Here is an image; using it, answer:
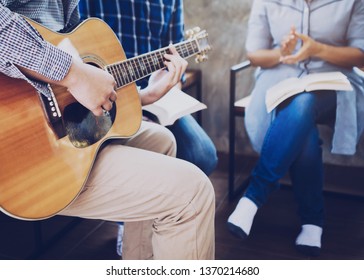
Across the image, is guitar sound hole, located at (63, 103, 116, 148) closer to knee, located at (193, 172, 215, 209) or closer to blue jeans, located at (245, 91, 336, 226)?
knee, located at (193, 172, 215, 209)

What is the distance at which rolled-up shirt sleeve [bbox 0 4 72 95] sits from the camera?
0.90 metres

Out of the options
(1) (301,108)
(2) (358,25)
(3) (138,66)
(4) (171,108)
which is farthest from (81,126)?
(2) (358,25)

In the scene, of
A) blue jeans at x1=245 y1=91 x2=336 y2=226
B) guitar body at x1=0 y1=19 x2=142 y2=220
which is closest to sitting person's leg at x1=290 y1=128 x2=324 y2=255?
blue jeans at x1=245 y1=91 x2=336 y2=226

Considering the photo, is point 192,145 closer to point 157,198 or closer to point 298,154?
point 298,154

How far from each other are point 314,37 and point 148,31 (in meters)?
0.65

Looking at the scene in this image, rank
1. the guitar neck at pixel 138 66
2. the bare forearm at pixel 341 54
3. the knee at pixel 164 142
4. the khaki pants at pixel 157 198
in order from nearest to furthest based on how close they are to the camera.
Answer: the khaki pants at pixel 157 198 < the guitar neck at pixel 138 66 < the knee at pixel 164 142 < the bare forearm at pixel 341 54

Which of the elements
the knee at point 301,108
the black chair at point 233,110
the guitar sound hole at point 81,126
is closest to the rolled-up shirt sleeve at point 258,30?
the black chair at point 233,110

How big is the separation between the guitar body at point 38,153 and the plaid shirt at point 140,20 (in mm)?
478

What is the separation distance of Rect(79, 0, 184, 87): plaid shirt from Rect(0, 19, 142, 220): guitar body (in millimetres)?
478

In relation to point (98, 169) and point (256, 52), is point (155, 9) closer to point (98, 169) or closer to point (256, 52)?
point (256, 52)

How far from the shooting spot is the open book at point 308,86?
5.11 ft

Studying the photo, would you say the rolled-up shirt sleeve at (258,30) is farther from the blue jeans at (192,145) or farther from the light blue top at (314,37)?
the blue jeans at (192,145)

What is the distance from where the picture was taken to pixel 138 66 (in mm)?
1256

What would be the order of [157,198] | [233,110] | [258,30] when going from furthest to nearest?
[233,110]
[258,30]
[157,198]
